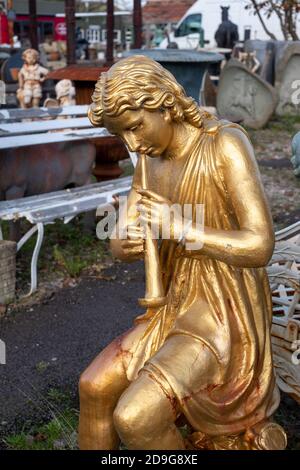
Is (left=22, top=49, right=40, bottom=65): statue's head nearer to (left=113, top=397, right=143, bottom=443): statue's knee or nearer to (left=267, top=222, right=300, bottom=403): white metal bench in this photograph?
(left=267, top=222, right=300, bottom=403): white metal bench

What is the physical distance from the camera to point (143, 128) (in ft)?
6.35

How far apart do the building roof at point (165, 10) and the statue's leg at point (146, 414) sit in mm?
26056

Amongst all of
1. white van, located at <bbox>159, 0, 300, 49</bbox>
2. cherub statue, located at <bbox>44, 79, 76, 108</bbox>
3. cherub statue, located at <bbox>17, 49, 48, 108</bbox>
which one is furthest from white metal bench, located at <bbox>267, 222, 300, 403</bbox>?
white van, located at <bbox>159, 0, 300, 49</bbox>

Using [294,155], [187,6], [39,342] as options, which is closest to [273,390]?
[294,155]

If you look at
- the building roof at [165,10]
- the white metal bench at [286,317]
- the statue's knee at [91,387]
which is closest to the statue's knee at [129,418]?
the statue's knee at [91,387]

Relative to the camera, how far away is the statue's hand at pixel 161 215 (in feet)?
6.37

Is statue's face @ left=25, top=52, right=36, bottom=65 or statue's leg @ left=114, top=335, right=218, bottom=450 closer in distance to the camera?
statue's leg @ left=114, top=335, right=218, bottom=450

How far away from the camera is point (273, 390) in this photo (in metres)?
2.13

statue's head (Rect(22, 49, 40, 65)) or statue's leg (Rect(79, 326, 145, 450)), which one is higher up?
statue's head (Rect(22, 49, 40, 65))

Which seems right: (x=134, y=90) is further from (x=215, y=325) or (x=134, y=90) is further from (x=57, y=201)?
(x=57, y=201)

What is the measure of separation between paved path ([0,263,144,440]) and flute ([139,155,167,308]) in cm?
146

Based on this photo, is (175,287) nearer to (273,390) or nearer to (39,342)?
(273,390)

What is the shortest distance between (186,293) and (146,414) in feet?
1.42

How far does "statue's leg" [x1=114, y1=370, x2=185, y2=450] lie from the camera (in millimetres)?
1812
